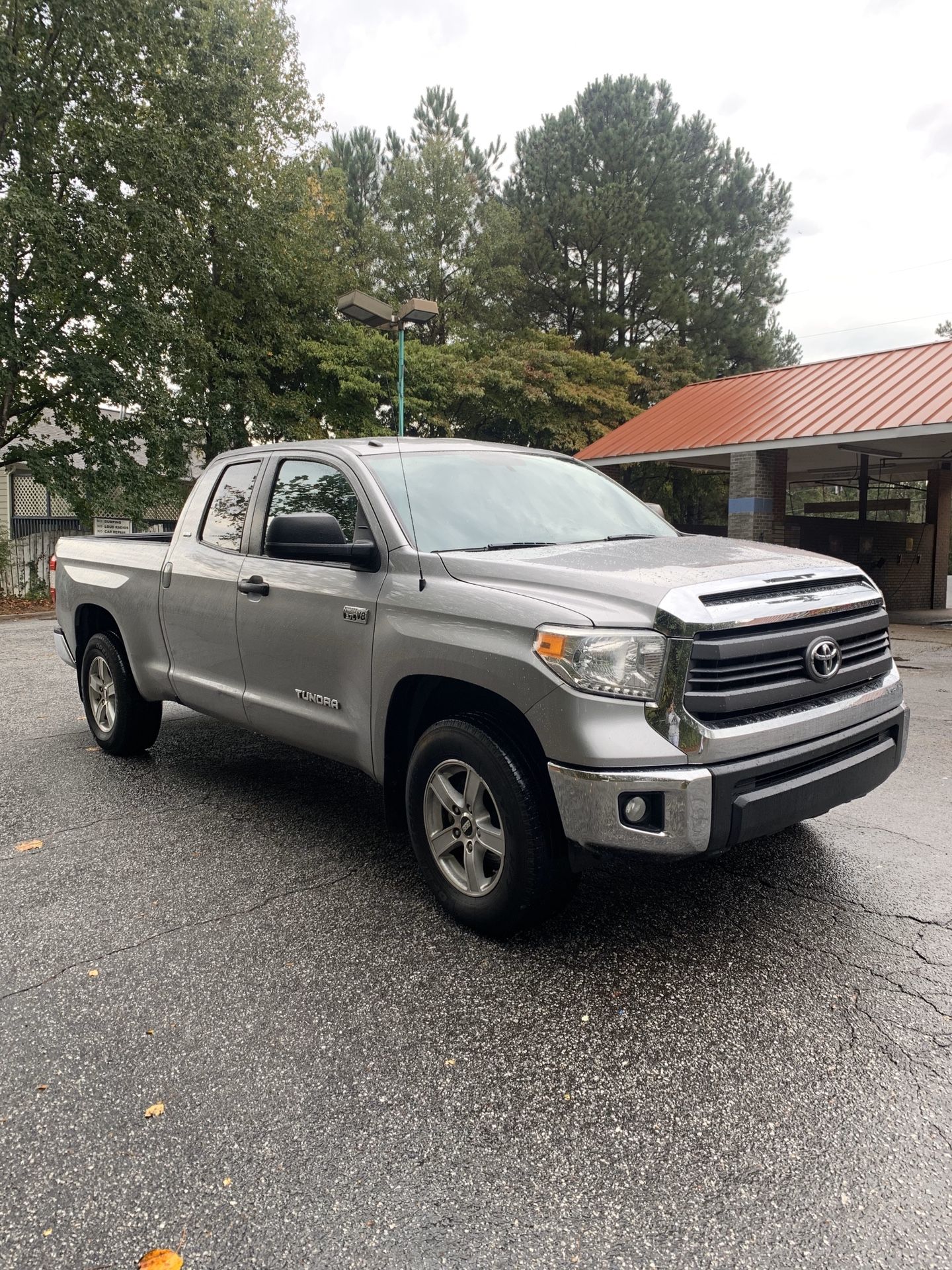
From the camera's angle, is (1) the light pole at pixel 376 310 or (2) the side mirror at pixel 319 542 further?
(1) the light pole at pixel 376 310

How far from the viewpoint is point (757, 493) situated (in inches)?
675

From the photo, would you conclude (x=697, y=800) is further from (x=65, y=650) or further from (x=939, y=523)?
(x=939, y=523)

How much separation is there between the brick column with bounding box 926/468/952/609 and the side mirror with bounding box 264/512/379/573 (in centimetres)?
2157

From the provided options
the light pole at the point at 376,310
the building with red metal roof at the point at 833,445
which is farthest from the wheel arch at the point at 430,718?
the building with red metal roof at the point at 833,445

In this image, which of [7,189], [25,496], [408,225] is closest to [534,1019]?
[7,189]

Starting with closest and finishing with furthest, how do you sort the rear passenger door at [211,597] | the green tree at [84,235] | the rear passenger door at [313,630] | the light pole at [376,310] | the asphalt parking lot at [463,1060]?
the asphalt parking lot at [463,1060]
the rear passenger door at [313,630]
the rear passenger door at [211,597]
the light pole at [376,310]
the green tree at [84,235]

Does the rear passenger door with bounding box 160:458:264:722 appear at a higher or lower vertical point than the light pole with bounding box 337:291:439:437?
lower

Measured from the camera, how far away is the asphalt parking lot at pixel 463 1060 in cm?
204

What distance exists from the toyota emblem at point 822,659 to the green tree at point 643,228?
1329 inches

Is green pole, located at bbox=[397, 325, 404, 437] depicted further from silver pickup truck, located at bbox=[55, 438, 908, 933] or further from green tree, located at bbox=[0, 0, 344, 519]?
silver pickup truck, located at bbox=[55, 438, 908, 933]

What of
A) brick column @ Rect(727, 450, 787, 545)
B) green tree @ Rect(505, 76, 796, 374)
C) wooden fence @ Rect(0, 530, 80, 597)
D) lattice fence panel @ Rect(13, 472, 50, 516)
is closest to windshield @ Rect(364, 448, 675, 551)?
brick column @ Rect(727, 450, 787, 545)

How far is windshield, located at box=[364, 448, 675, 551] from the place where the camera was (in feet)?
12.9

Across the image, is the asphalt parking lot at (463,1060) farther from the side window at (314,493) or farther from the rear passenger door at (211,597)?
the side window at (314,493)

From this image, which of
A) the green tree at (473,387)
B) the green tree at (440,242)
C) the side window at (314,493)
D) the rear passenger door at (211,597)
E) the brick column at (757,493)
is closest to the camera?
the side window at (314,493)
